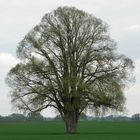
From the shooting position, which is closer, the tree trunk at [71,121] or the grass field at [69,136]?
the grass field at [69,136]

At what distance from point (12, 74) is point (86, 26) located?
1062 centimetres

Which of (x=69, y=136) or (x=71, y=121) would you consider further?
(x=71, y=121)

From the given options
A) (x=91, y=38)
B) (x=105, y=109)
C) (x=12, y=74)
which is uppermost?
(x=91, y=38)

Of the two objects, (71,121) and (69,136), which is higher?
(71,121)

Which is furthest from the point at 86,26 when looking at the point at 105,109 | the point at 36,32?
the point at 105,109

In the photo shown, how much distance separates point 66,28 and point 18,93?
975 centimetres

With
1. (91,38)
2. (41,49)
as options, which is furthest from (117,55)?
(41,49)

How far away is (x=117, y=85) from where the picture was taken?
61.0 metres

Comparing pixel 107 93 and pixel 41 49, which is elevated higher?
pixel 41 49

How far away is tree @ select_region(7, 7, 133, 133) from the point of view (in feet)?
200

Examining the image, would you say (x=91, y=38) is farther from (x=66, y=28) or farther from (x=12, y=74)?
(x=12, y=74)

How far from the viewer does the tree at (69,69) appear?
61.0 meters

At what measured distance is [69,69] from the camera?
208 ft

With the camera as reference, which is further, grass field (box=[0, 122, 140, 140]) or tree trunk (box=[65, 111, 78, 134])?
tree trunk (box=[65, 111, 78, 134])
